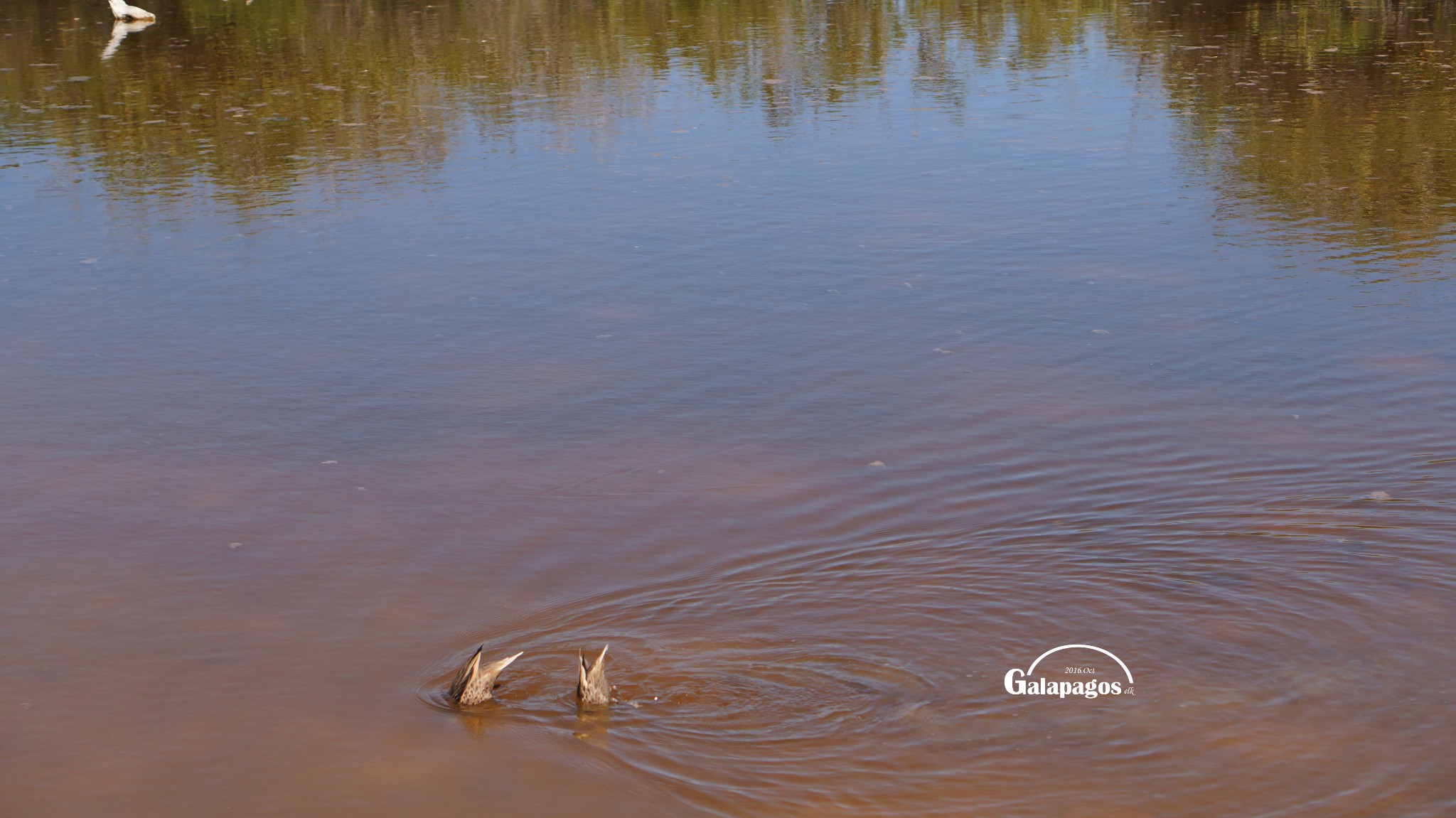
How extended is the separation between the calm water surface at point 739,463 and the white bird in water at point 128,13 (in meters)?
8.87

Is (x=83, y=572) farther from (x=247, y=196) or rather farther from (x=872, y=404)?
(x=247, y=196)

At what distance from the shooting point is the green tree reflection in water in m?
10.3

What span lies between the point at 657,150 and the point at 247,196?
3.05 m

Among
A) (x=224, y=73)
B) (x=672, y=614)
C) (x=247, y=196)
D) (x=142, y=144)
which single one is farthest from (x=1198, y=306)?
(x=224, y=73)

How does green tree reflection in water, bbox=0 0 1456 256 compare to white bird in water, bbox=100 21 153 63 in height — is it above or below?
below

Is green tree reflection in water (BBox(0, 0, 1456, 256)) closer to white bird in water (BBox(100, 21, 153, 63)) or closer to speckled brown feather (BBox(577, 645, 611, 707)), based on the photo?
white bird in water (BBox(100, 21, 153, 63))

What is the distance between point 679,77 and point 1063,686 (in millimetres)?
11383

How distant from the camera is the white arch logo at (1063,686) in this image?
405cm

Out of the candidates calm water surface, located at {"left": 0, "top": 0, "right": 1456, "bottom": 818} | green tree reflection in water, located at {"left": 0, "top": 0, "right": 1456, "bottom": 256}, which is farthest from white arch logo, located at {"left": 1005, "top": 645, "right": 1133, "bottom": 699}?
green tree reflection in water, located at {"left": 0, "top": 0, "right": 1456, "bottom": 256}

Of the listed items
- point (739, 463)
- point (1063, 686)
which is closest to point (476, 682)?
point (1063, 686)

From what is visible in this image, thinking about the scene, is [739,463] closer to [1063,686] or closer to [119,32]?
[1063,686]

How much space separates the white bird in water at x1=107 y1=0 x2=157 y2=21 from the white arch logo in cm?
1882

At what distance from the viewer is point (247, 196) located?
33.1ft

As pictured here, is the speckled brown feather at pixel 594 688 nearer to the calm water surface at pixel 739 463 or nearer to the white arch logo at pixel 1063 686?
the calm water surface at pixel 739 463
